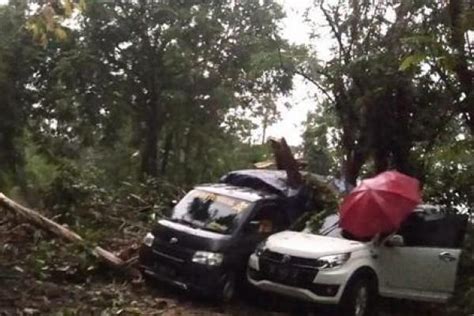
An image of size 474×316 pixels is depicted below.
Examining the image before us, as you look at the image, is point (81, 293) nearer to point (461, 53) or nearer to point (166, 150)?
point (461, 53)

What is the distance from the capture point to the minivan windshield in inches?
417

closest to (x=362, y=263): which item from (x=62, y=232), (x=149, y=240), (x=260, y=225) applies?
(x=260, y=225)

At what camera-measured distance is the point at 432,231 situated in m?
10.8

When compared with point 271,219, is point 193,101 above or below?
above

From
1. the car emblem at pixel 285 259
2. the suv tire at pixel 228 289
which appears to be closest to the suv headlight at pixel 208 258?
the suv tire at pixel 228 289

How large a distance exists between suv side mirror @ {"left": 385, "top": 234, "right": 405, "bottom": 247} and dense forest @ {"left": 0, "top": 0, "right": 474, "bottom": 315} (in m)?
2.67

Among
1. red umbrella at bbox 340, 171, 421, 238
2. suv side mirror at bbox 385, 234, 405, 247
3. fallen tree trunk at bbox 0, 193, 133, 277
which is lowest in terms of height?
fallen tree trunk at bbox 0, 193, 133, 277

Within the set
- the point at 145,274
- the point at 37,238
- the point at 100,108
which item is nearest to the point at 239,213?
the point at 145,274

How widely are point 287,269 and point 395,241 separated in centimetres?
163

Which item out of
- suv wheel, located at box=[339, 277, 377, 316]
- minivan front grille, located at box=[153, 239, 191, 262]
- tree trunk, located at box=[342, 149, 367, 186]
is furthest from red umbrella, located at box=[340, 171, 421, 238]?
tree trunk, located at box=[342, 149, 367, 186]

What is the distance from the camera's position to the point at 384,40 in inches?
604

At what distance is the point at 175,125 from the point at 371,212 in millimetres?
18543

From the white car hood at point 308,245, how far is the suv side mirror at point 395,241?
43 centimetres

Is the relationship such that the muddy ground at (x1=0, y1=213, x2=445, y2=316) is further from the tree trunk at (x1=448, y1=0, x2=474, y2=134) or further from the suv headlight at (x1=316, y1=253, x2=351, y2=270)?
the tree trunk at (x1=448, y1=0, x2=474, y2=134)
